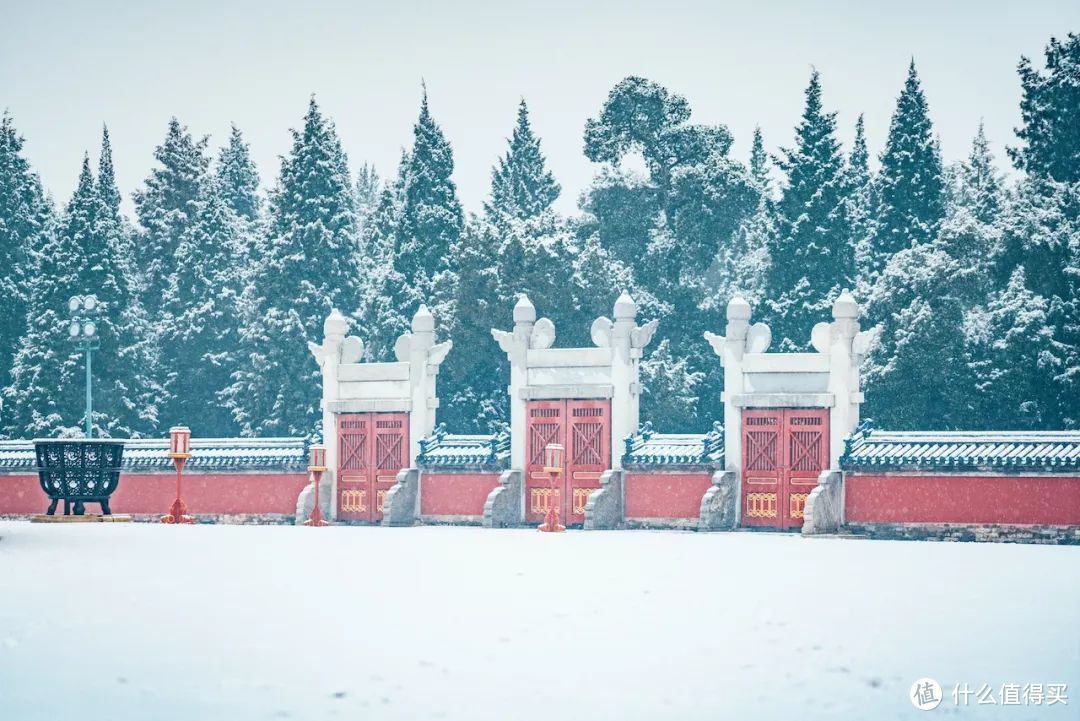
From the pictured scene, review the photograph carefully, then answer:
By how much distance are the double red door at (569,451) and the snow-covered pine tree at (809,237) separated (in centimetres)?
1678

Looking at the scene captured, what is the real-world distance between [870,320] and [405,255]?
1638 cm

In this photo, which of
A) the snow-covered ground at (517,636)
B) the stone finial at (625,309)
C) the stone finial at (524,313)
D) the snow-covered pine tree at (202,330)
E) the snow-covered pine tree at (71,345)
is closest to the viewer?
the snow-covered ground at (517,636)

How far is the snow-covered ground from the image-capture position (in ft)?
32.9

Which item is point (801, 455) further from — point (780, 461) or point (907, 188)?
point (907, 188)

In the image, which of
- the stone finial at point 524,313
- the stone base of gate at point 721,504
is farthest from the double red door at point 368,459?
the stone base of gate at point 721,504

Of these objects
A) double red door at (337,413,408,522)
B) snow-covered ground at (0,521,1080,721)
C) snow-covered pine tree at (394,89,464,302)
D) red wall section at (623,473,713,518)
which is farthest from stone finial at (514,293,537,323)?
snow-covered pine tree at (394,89,464,302)

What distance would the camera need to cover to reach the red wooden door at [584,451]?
3134 centimetres

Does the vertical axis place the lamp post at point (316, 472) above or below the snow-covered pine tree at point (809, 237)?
below

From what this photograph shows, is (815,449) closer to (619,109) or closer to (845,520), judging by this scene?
(845,520)

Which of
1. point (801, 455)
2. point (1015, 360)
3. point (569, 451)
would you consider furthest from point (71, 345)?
point (801, 455)

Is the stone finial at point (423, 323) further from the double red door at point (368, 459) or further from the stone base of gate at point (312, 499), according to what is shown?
the stone base of gate at point (312, 499)

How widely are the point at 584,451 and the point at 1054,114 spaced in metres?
18.9

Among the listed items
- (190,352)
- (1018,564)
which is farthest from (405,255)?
(1018,564)

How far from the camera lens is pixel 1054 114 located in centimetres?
4319
